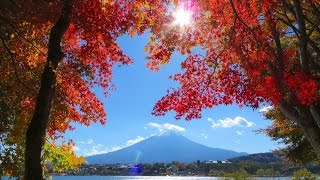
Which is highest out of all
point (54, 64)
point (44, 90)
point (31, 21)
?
point (31, 21)

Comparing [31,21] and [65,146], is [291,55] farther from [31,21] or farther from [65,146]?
[65,146]

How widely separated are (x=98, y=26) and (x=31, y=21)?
3.80 m

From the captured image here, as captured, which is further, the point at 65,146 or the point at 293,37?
the point at 65,146

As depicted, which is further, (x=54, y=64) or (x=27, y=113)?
(x=27, y=113)

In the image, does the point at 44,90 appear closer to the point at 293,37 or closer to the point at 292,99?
the point at 292,99

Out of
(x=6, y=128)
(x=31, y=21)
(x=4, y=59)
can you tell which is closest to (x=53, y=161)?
(x=6, y=128)

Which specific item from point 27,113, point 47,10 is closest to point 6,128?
point 27,113

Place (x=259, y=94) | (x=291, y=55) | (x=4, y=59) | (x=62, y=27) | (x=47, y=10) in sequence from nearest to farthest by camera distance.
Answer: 1. (x=62, y=27)
2. (x=47, y=10)
3. (x=259, y=94)
4. (x=4, y=59)
5. (x=291, y=55)

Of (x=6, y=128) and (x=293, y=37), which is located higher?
(x=293, y=37)

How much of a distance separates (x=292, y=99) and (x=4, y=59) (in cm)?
1215

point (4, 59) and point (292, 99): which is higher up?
point (4, 59)

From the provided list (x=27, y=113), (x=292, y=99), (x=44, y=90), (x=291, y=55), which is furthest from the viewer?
(x=291, y=55)

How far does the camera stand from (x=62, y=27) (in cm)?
1401

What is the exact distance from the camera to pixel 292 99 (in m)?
15.1
